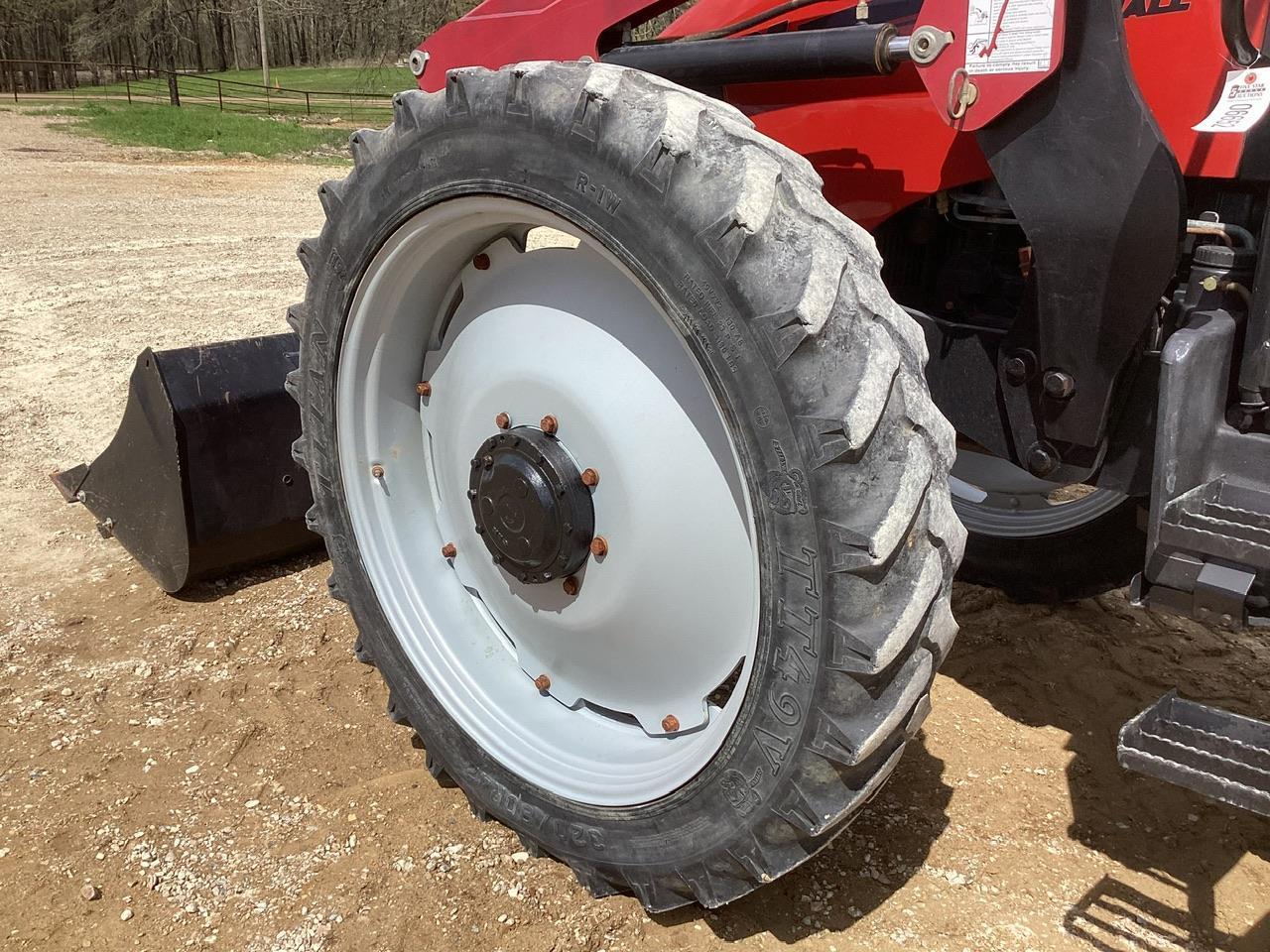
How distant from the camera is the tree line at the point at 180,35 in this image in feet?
102

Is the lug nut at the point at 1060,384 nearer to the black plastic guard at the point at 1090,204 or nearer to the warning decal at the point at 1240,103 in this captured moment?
the black plastic guard at the point at 1090,204

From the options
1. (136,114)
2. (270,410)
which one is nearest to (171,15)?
(136,114)

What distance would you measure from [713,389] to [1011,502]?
2.04m

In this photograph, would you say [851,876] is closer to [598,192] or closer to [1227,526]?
[1227,526]

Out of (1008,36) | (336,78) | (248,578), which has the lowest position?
(248,578)

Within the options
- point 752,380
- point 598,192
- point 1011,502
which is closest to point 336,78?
point 1011,502

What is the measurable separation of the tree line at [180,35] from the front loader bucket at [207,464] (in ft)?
82.6

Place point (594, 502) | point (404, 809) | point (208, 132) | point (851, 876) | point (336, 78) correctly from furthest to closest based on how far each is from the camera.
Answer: point (336, 78)
point (208, 132)
point (404, 809)
point (851, 876)
point (594, 502)

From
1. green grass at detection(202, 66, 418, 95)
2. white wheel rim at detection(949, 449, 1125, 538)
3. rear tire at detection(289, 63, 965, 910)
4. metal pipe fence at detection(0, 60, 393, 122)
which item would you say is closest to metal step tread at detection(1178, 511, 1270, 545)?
rear tire at detection(289, 63, 965, 910)

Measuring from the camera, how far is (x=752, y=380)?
56.6 inches

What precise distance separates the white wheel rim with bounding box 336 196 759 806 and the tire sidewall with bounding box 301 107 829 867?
0.14 ft

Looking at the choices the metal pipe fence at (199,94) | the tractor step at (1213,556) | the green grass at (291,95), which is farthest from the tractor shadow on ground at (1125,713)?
the metal pipe fence at (199,94)

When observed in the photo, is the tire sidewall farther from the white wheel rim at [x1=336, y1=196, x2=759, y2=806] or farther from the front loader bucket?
the front loader bucket

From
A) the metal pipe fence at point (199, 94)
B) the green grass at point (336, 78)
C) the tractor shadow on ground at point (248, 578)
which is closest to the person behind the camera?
the tractor shadow on ground at point (248, 578)
